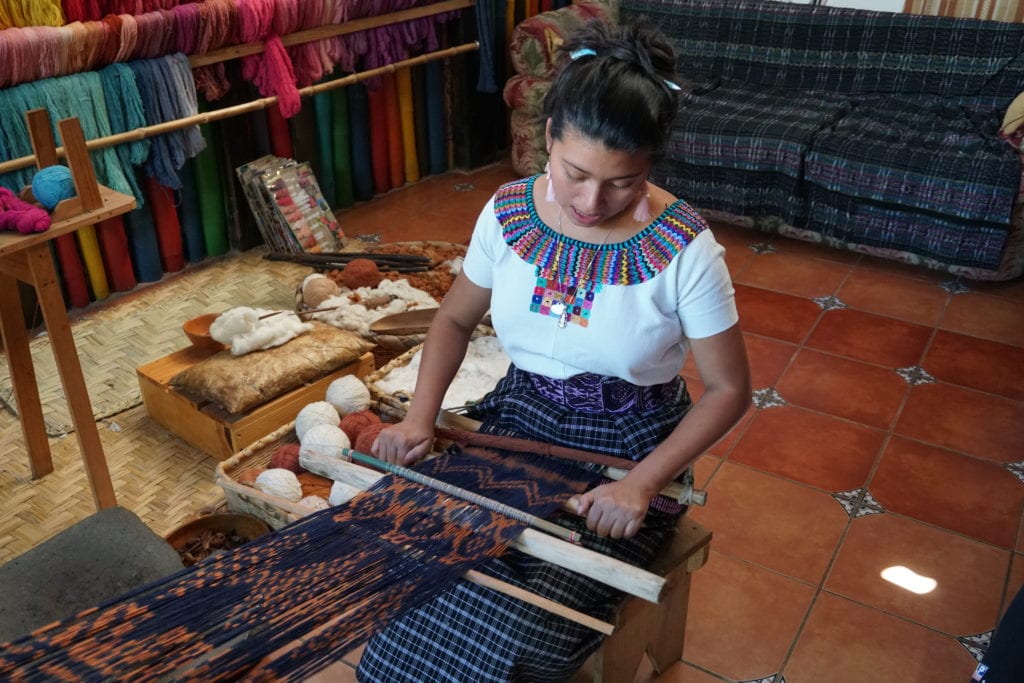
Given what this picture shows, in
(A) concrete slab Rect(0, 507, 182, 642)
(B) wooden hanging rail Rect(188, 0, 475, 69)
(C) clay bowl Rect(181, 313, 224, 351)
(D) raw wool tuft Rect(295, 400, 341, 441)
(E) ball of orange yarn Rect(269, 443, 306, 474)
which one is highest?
(B) wooden hanging rail Rect(188, 0, 475, 69)

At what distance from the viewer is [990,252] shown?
3.65 metres

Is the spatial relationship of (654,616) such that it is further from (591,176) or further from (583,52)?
(583,52)

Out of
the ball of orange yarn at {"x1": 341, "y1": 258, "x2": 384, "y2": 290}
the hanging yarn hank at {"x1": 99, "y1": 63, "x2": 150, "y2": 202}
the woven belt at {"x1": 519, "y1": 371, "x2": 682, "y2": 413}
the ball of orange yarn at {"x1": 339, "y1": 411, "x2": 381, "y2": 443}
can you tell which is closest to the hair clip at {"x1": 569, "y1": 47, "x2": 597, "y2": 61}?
the woven belt at {"x1": 519, "y1": 371, "x2": 682, "y2": 413}

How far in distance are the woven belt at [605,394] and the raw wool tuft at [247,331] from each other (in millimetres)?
Answer: 1338

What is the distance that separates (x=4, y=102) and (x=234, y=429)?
4.47 ft

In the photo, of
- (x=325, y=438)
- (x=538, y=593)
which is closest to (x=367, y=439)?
(x=325, y=438)

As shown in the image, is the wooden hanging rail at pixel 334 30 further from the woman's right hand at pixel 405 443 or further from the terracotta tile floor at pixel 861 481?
the woman's right hand at pixel 405 443

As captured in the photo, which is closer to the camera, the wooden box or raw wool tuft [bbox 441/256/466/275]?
the wooden box

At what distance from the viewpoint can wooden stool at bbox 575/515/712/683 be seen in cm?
161

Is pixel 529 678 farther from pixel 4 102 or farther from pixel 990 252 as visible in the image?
pixel 990 252

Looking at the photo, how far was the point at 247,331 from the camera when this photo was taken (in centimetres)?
277

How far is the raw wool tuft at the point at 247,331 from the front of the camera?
2.74 metres

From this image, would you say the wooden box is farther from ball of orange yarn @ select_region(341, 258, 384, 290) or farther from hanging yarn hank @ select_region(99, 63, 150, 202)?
hanging yarn hank @ select_region(99, 63, 150, 202)

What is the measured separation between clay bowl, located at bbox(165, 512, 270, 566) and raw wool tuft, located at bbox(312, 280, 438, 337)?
0.93 metres
